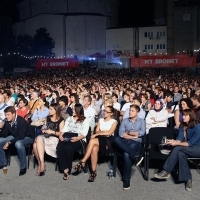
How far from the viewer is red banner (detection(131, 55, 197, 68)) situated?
20.0 meters

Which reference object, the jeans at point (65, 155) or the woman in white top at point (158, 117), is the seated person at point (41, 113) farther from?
the woman in white top at point (158, 117)

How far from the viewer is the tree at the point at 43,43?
5498 centimetres

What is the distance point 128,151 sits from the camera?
6406mm

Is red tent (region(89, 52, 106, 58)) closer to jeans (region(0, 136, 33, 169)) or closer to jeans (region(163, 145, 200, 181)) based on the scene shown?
jeans (region(0, 136, 33, 169))

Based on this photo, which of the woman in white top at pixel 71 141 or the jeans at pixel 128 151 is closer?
the jeans at pixel 128 151

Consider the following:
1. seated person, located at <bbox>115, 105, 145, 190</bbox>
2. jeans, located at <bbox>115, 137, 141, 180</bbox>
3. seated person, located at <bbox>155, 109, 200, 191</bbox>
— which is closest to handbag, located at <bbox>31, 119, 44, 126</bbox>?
seated person, located at <bbox>115, 105, 145, 190</bbox>

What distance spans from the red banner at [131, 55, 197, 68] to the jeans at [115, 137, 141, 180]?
13663 millimetres

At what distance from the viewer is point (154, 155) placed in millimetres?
6656

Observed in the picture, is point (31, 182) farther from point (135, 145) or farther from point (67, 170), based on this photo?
point (135, 145)

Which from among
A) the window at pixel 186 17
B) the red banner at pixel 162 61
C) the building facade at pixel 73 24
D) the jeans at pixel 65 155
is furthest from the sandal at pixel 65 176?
the building facade at pixel 73 24

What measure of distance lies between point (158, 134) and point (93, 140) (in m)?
1.27

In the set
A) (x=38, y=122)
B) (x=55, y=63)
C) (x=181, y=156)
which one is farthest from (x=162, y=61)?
(x=181, y=156)

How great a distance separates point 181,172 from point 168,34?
1945 inches

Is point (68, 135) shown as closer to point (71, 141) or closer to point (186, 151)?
point (71, 141)
